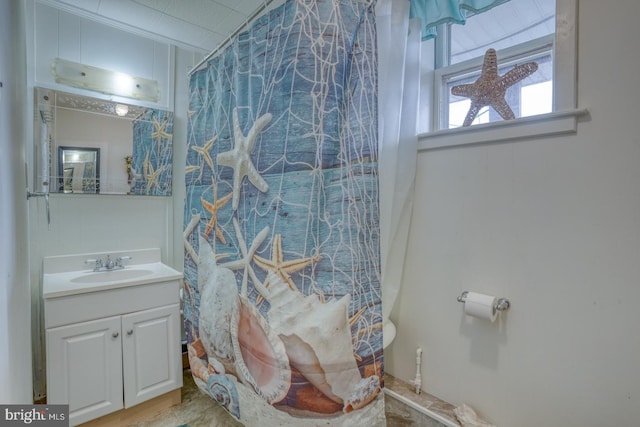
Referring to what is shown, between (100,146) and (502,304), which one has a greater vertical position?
(100,146)

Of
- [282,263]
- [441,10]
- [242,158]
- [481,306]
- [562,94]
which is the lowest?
[481,306]

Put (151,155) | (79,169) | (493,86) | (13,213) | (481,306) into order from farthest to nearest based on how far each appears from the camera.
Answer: (151,155) → (79,169) → (493,86) → (481,306) → (13,213)

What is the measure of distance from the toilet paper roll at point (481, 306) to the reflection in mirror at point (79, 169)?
214 centimetres

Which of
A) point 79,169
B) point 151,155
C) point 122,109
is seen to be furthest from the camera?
point 151,155

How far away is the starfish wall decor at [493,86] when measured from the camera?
4.35 ft

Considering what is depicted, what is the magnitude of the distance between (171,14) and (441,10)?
1.52m

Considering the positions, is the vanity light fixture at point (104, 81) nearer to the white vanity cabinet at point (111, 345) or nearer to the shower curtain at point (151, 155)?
the shower curtain at point (151, 155)

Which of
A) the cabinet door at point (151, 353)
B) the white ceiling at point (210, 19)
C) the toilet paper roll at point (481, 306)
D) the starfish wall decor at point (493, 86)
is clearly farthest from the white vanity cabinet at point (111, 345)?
the starfish wall decor at point (493, 86)

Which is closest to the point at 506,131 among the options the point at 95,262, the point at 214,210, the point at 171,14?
the point at 214,210

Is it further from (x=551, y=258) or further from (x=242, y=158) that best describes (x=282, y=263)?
(x=551, y=258)

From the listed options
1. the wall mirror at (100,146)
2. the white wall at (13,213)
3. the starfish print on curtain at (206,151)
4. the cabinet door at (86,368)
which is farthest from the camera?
the wall mirror at (100,146)

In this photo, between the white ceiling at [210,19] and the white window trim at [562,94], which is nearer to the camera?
the white window trim at [562,94]

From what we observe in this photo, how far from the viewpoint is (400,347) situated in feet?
5.57

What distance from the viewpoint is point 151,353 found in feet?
5.37
